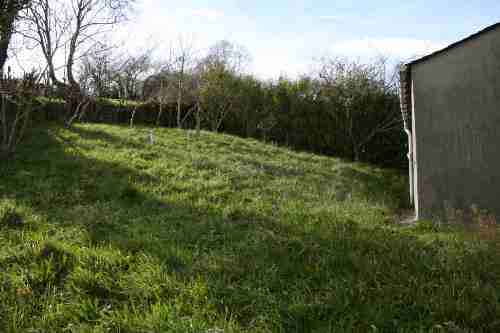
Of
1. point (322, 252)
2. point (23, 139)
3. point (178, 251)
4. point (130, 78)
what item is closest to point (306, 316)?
point (322, 252)

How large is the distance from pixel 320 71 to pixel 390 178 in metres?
7.63

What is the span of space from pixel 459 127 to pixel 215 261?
5.33 m

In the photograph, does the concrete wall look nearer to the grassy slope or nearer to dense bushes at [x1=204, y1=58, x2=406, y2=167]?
the grassy slope

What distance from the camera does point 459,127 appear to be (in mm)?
6512

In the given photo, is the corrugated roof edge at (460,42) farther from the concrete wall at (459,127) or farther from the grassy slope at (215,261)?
the grassy slope at (215,261)

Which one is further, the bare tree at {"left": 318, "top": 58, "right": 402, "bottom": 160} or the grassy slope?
the bare tree at {"left": 318, "top": 58, "right": 402, "bottom": 160}

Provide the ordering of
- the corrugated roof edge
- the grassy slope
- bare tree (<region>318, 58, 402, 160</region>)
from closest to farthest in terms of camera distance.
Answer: the grassy slope → the corrugated roof edge → bare tree (<region>318, 58, 402, 160</region>)

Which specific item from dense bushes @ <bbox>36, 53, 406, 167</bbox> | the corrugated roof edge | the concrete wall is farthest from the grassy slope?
dense bushes @ <bbox>36, 53, 406, 167</bbox>

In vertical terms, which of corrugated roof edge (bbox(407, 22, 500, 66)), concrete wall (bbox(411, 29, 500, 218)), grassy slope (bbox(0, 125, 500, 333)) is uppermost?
corrugated roof edge (bbox(407, 22, 500, 66))

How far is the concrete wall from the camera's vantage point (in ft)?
20.5

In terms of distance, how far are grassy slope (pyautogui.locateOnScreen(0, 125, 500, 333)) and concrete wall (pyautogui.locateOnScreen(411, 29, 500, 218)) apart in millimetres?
1154

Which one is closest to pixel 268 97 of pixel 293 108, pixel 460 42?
pixel 293 108

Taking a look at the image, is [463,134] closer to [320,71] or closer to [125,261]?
[125,261]

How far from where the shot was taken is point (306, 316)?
2.93 meters
